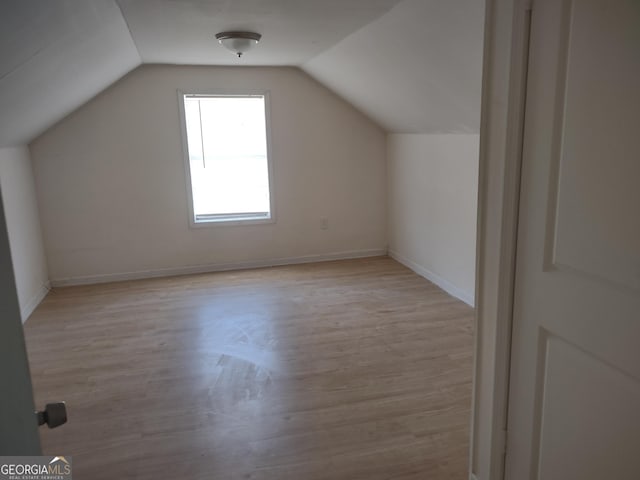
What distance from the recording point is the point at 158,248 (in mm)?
4793

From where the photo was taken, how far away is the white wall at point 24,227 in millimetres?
3703

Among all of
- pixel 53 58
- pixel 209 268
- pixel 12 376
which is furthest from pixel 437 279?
pixel 12 376

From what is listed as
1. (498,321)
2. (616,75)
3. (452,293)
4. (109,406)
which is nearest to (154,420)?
(109,406)

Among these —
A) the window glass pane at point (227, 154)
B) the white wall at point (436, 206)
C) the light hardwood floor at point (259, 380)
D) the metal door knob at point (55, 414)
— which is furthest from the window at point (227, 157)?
the metal door knob at point (55, 414)

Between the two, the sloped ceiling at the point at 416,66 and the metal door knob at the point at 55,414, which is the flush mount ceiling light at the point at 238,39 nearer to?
the sloped ceiling at the point at 416,66

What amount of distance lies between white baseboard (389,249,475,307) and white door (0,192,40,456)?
3.29 m

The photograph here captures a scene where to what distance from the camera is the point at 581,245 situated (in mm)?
1201

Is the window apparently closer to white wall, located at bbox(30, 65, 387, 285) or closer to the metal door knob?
white wall, located at bbox(30, 65, 387, 285)

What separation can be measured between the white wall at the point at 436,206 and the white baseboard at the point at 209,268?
480 mm

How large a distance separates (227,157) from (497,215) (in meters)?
3.87

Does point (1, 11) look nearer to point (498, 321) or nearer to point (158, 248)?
point (498, 321)

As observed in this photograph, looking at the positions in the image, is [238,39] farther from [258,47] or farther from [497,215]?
[497,215]

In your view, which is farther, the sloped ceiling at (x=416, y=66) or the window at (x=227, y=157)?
the window at (x=227, y=157)

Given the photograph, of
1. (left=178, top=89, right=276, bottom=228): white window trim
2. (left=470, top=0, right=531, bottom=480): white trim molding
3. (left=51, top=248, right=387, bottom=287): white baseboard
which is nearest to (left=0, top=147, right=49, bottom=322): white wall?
(left=51, top=248, right=387, bottom=287): white baseboard
